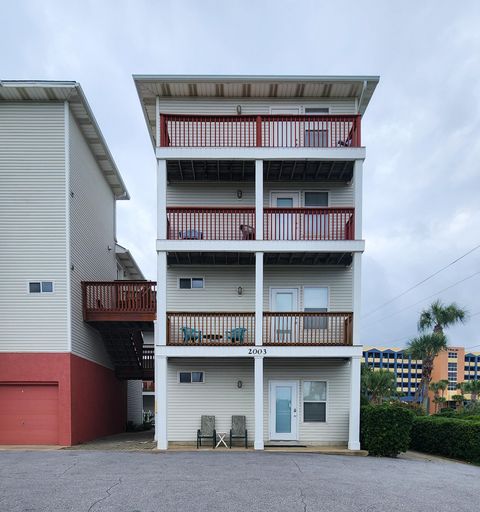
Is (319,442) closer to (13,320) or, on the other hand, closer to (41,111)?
(13,320)

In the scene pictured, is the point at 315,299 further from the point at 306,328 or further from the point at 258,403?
the point at 258,403

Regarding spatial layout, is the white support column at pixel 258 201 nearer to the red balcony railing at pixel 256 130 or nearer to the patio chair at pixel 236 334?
the red balcony railing at pixel 256 130

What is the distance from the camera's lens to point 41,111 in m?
15.1

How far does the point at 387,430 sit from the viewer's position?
13547 millimetres

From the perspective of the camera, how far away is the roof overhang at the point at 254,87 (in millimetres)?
15078

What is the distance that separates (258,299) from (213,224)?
2716 mm

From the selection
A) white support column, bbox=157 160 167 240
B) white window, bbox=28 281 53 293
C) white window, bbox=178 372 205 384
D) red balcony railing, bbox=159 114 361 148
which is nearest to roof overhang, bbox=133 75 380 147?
red balcony railing, bbox=159 114 361 148

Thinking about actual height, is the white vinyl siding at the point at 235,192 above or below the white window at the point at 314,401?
above

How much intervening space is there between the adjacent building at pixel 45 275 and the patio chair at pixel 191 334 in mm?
2279

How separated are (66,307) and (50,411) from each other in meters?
3.15

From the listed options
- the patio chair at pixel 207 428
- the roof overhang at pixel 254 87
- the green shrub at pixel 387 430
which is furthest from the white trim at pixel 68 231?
the green shrub at pixel 387 430

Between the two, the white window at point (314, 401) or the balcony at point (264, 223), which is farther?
the white window at point (314, 401)

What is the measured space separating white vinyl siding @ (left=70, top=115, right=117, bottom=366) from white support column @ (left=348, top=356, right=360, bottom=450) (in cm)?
855

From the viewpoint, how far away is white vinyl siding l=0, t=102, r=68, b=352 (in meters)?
14.4
